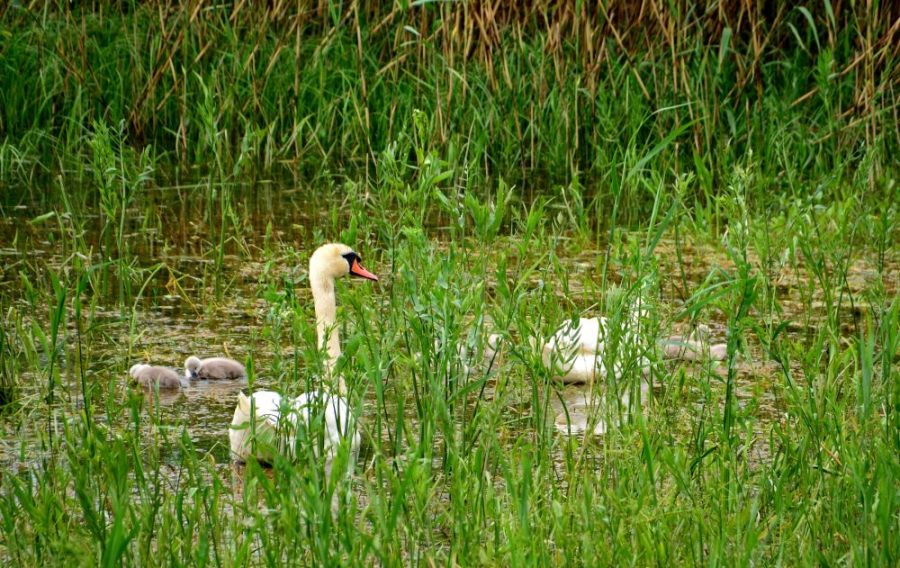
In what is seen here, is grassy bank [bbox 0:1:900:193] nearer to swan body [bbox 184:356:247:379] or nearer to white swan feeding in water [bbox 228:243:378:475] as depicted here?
white swan feeding in water [bbox 228:243:378:475]

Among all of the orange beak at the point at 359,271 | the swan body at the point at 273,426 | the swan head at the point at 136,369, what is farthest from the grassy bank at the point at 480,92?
the swan body at the point at 273,426

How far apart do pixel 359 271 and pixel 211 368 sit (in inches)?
27.2

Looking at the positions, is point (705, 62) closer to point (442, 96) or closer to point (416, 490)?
point (442, 96)

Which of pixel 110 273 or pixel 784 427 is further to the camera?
pixel 110 273

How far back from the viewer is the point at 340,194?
768 cm

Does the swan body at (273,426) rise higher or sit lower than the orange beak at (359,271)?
lower

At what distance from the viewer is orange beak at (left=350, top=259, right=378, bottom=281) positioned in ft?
17.6

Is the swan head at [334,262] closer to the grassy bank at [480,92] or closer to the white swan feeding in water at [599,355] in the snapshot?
the white swan feeding in water at [599,355]

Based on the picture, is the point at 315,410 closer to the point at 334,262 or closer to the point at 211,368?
the point at 211,368

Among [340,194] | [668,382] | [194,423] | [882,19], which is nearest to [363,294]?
[194,423]

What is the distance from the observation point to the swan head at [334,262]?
522 centimetres

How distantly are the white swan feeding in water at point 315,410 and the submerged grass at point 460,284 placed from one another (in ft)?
0.27

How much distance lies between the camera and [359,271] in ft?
17.7

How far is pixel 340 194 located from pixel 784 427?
12.8 feet
